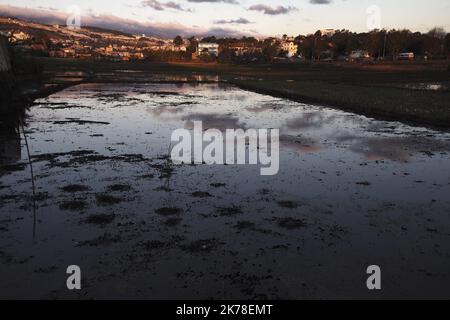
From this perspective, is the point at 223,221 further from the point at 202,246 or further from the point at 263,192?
the point at 263,192

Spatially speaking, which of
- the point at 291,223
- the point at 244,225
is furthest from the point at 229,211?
the point at 291,223

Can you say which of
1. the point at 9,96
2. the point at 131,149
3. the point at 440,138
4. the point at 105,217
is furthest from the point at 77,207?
the point at 9,96

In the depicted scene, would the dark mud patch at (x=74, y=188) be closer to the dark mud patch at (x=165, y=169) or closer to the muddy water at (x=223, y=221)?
the muddy water at (x=223, y=221)

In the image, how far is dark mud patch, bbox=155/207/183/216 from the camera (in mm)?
9891

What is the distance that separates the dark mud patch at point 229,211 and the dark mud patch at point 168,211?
40.7 inches

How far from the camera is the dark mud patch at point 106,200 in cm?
1043

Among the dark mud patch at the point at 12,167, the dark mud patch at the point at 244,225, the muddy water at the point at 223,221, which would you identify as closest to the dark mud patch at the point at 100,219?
the muddy water at the point at 223,221

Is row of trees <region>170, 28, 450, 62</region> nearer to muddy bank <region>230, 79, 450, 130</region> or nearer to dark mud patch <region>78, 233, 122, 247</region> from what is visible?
muddy bank <region>230, 79, 450, 130</region>

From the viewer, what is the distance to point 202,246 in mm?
8141

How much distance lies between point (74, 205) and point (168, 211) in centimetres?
249

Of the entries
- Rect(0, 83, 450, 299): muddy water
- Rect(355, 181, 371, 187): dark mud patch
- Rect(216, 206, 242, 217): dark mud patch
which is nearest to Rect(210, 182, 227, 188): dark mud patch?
Rect(0, 83, 450, 299): muddy water

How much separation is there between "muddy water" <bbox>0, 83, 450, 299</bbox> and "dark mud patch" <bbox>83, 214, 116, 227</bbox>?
0.05 meters
